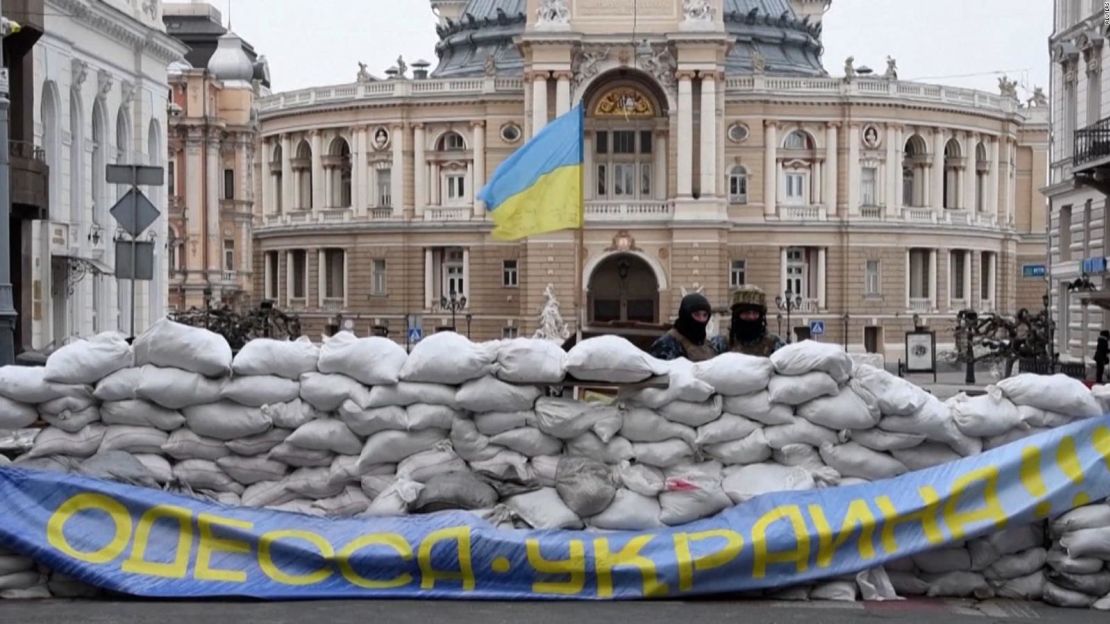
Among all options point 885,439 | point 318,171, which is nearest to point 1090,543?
point 885,439

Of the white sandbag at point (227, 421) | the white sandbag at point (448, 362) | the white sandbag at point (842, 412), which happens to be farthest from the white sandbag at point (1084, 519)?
the white sandbag at point (227, 421)

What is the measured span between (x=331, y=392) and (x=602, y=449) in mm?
1499

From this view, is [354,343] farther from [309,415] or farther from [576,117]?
[576,117]

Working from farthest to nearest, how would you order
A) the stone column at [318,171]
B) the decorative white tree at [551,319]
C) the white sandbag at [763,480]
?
the stone column at [318,171]
the decorative white tree at [551,319]
the white sandbag at [763,480]

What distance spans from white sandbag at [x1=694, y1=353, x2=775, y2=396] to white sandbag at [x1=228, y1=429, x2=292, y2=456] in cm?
231

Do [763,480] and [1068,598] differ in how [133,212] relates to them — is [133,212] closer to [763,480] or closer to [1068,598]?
[763,480]

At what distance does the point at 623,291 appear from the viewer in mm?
62938

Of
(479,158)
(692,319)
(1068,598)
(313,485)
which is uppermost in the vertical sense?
(479,158)

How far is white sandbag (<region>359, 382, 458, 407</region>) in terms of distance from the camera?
9.34 m

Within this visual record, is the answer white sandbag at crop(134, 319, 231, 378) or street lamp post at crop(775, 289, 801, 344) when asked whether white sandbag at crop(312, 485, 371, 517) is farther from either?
street lamp post at crop(775, 289, 801, 344)

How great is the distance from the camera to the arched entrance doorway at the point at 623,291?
62344 millimetres

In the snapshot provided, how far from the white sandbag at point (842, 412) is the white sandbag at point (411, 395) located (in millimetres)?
1927

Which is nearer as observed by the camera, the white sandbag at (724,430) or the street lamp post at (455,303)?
the white sandbag at (724,430)

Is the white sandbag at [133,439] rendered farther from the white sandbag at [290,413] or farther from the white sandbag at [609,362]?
the white sandbag at [609,362]
